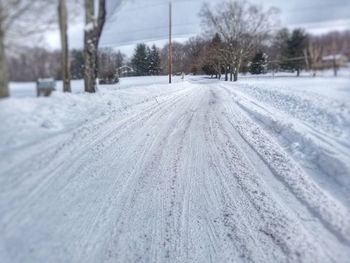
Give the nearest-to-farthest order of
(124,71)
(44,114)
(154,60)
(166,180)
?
(44,114)
(124,71)
(154,60)
(166,180)

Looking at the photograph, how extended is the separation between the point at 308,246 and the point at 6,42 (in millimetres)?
2345

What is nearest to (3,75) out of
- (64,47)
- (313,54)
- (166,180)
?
(64,47)

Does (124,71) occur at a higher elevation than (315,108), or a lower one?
higher

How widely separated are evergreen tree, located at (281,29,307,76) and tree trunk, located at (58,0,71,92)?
Result: 1.06 meters

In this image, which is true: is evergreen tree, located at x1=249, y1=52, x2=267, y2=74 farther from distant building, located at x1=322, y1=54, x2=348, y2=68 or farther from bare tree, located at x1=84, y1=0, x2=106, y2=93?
bare tree, located at x1=84, y1=0, x2=106, y2=93

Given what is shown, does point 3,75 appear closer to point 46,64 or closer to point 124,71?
point 46,64

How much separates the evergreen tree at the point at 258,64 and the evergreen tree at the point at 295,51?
0.13 metres

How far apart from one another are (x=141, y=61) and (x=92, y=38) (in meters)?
0.31

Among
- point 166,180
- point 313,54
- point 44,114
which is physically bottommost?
point 166,180

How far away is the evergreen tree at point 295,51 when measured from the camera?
1.43 m

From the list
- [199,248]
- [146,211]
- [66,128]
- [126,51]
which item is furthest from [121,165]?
[66,128]

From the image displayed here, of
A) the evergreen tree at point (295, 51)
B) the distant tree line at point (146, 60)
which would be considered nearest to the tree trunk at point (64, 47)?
the distant tree line at point (146, 60)

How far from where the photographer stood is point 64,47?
1307 millimetres

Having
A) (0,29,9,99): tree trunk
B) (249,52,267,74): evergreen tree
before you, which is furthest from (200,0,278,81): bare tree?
(0,29,9,99): tree trunk
